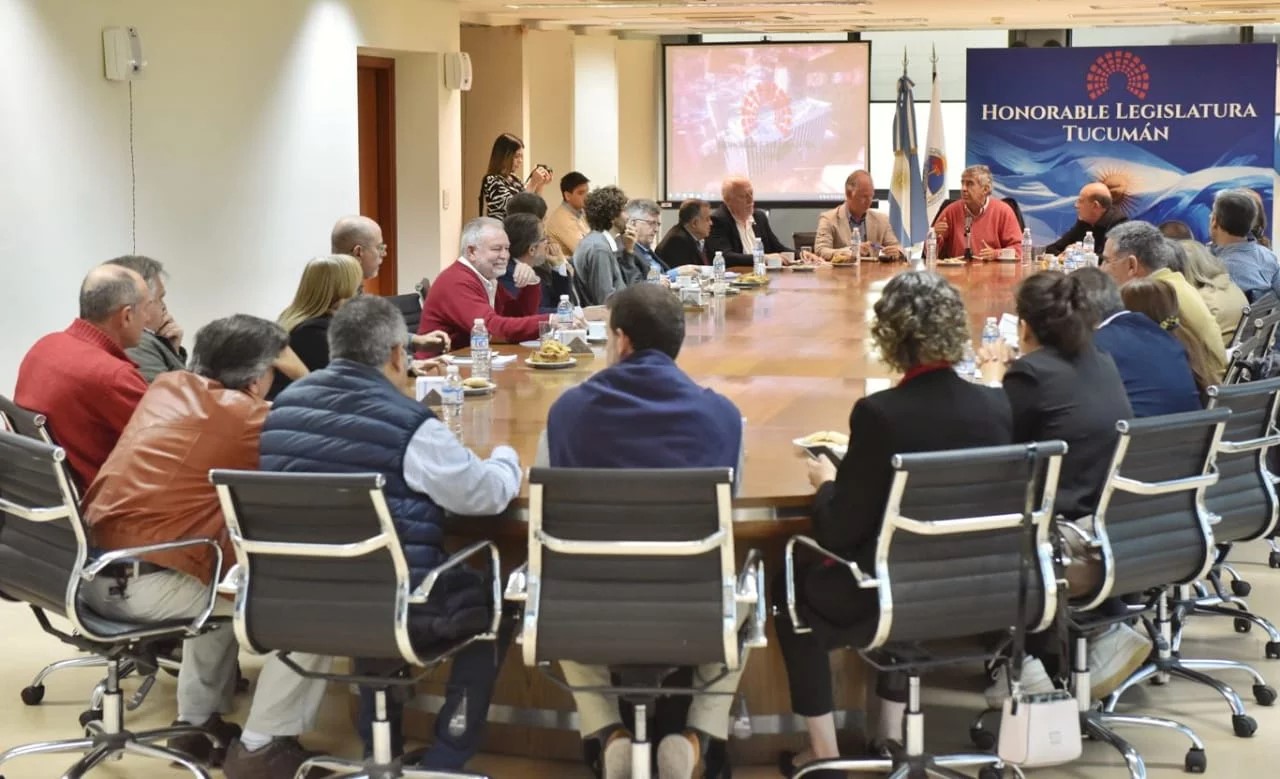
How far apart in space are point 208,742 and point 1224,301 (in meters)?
4.35

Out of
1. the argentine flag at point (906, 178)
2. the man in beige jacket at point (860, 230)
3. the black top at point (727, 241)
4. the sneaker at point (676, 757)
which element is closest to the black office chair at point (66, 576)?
the sneaker at point (676, 757)

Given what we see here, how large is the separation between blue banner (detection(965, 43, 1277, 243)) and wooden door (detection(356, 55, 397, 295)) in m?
4.87

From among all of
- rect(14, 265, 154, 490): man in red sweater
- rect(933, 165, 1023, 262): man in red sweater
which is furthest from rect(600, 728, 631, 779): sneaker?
rect(933, 165, 1023, 262): man in red sweater

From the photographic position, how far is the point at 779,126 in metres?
15.6

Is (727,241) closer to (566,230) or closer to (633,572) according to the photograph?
(566,230)

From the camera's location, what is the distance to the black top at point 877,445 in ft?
11.2

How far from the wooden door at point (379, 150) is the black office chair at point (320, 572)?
850 cm

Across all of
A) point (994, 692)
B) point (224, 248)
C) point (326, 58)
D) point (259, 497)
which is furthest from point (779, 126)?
point (259, 497)

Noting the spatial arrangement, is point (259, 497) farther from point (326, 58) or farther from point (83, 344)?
point (326, 58)

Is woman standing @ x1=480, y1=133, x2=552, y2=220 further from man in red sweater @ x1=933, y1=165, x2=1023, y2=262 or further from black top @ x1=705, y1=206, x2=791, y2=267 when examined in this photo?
man in red sweater @ x1=933, y1=165, x2=1023, y2=262

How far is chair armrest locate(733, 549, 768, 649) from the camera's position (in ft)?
11.0

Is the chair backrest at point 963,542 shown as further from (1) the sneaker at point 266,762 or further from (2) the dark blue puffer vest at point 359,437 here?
(1) the sneaker at point 266,762

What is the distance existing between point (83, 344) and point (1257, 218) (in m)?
5.27

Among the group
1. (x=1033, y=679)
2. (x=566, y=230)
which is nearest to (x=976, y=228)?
(x=566, y=230)
